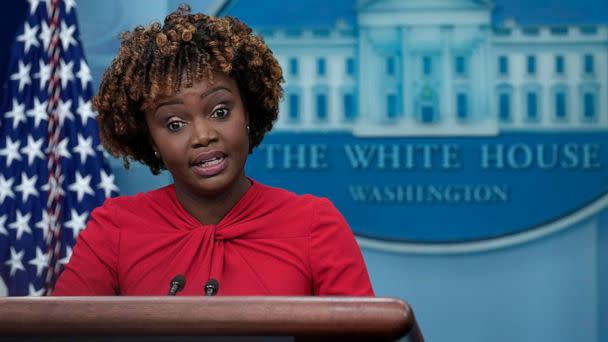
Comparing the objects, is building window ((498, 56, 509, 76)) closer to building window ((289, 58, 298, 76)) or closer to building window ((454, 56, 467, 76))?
building window ((454, 56, 467, 76))

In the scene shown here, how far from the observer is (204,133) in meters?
1.36

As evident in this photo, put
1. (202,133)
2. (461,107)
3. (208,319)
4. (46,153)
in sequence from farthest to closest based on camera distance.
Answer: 1. (461,107)
2. (46,153)
3. (202,133)
4. (208,319)

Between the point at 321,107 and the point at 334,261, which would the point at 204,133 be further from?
the point at 321,107

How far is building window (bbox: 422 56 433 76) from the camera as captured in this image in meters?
3.19

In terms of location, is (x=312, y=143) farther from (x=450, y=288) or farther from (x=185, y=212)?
(x=185, y=212)

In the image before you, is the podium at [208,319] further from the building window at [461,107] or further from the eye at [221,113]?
the building window at [461,107]

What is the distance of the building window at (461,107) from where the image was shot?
10.4 feet

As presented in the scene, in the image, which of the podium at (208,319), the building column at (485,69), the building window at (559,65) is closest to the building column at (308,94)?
the building column at (485,69)

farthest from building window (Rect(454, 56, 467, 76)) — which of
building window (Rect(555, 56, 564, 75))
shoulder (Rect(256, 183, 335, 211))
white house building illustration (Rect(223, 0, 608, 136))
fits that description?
shoulder (Rect(256, 183, 335, 211))

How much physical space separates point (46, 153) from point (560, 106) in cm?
184

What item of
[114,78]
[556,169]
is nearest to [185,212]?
[114,78]

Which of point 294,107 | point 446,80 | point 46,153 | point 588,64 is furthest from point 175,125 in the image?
point 588,64

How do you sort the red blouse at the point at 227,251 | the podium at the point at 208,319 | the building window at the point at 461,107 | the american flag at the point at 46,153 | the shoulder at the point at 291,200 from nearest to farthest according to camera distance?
the podium at the point at 208,319 < the red blouse at the point at 227,251 < the shoulder at the point at 291,200 < the american flag at the point at 46,153 < the building window at the point at 461,107

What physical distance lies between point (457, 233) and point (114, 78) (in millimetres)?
1964
